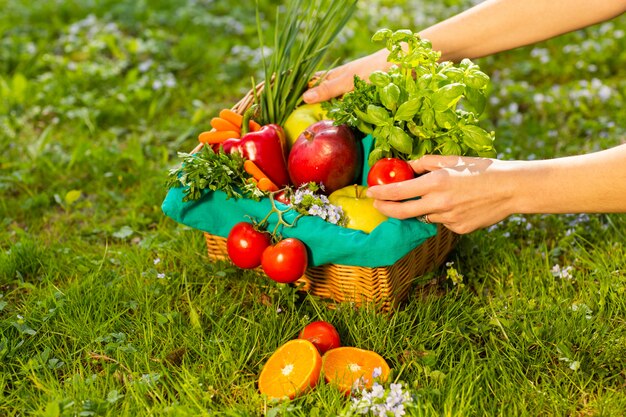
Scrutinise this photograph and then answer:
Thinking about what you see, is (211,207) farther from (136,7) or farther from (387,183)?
(136,7)

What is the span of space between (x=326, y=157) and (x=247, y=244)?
0.42 meters

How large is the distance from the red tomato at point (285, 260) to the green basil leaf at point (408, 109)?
0.52 metres

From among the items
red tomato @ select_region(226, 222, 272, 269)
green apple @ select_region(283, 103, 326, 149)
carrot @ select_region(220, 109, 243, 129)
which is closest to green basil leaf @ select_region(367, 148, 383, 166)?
red tomato @ select_region(226, 222, 272, 269)

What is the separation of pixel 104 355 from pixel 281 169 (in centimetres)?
91

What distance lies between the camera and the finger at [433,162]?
88.3 inches

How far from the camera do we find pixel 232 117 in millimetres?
2789

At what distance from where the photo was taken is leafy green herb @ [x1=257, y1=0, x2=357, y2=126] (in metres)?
2.93

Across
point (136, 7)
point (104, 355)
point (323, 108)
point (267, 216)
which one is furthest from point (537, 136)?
point (136, 7)

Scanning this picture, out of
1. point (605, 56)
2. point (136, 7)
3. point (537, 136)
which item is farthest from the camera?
point (136, 7)

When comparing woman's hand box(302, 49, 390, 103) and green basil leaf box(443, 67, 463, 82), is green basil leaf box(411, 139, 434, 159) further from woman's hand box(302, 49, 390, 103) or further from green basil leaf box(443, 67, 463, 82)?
woman's hand box(302, 49, 390, 103)

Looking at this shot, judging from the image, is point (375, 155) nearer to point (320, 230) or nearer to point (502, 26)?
point (320, 230)

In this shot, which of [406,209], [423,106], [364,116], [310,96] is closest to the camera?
[406,209]

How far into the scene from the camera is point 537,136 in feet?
12.4

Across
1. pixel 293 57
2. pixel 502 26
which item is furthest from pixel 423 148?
pixel 293 57
